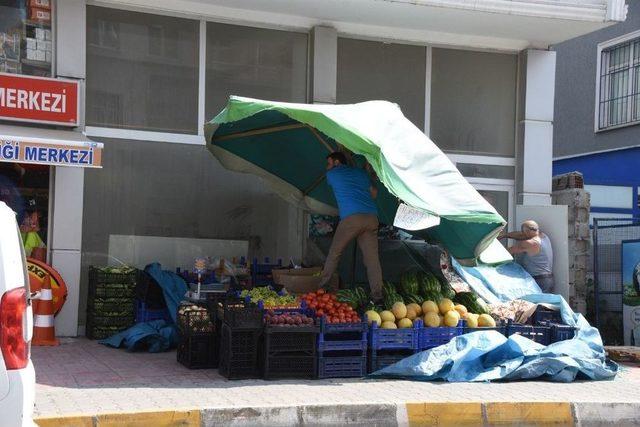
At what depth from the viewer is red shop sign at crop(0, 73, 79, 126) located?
31.9 feet

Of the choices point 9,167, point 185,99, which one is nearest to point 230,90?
point 185,99

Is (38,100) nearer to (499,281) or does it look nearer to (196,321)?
(196,321)

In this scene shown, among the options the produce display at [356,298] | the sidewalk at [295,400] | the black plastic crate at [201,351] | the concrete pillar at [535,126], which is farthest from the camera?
the concrete pillar at [535,126]

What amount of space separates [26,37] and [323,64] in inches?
161

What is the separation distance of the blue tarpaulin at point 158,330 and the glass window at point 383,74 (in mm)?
3886

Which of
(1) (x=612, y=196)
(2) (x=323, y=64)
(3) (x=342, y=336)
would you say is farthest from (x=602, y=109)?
(3) (x=342, y=336)

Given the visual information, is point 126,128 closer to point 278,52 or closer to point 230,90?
point 230,90

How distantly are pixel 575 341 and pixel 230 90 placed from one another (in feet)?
19.1

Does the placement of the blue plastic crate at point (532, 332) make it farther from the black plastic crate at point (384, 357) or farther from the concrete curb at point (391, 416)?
the concrete curb at point (391, 416)

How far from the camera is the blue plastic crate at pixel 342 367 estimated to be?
7805 millimetres

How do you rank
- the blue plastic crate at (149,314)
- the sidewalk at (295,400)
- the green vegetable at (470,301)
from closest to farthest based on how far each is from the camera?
the sidewalk at (295,400) → the green vegetable at (470,301) → the blue plastic crate at (149,314)

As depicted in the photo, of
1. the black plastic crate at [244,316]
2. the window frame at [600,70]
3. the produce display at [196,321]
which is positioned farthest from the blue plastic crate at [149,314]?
the window frame at [600,70]

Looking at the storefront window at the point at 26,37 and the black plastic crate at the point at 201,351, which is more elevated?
the storefront window at the point at 26,37

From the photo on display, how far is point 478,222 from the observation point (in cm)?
796
